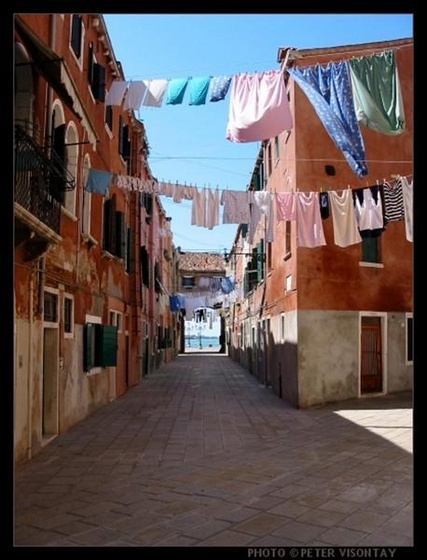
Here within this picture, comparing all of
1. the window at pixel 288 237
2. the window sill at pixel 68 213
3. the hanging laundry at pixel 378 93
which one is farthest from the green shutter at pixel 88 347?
the hanging laundry at pixel 378 93

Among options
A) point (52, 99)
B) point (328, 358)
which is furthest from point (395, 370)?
point (52, 99)

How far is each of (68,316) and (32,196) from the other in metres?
3.74

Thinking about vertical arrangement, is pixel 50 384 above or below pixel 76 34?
below

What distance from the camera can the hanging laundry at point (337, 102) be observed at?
30.3 feet

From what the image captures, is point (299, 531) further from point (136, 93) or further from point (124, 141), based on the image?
point (124, 141)

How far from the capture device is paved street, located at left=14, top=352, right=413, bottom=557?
506cm

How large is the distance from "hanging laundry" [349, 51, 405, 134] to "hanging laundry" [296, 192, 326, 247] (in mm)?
2418

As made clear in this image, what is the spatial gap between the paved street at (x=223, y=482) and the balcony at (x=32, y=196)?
10.1 feet

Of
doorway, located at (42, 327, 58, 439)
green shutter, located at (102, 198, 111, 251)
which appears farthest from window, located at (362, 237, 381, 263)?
doorway, located at (42, 327, 58, 439)

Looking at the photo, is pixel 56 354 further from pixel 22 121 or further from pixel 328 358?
pixel 328 358

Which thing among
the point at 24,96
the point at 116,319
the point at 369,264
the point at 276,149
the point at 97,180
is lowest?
the point at 116,319

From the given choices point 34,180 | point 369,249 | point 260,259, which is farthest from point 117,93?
point 260,259

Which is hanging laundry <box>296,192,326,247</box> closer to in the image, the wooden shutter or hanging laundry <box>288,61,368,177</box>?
hanging laundry <box>288,61,368,177</box>

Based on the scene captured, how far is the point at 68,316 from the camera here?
1089cm
